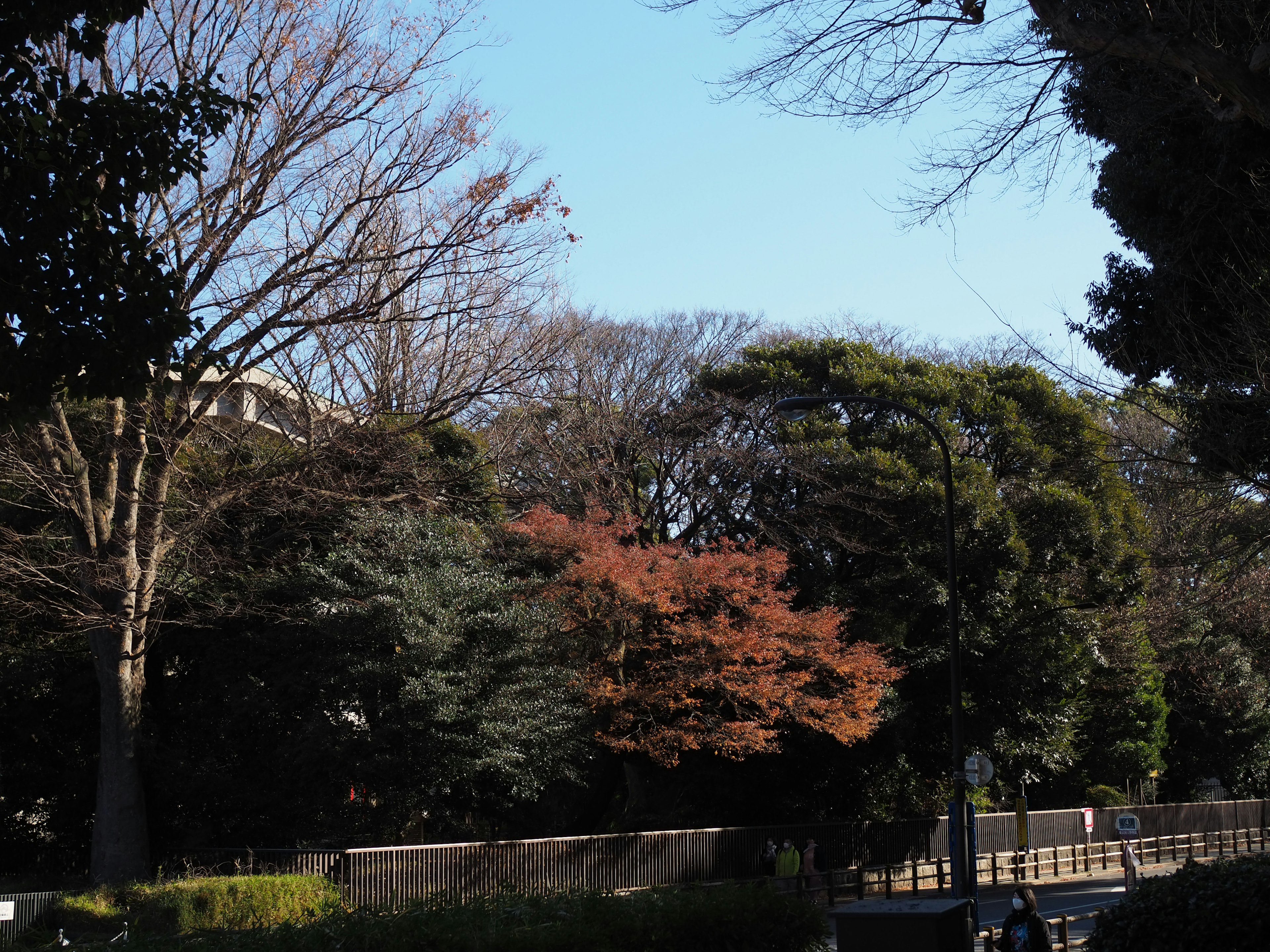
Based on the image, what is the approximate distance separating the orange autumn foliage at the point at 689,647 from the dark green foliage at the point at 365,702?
134cm

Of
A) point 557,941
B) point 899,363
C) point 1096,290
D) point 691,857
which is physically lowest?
point 691,857

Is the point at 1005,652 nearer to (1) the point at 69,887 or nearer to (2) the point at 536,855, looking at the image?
(2) the point at 536,855

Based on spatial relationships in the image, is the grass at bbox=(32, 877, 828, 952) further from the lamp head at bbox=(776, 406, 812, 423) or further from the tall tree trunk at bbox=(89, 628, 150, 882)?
the tall tree trunk at bbox=(89, 628, 150, 882)

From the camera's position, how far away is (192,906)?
52.7ft

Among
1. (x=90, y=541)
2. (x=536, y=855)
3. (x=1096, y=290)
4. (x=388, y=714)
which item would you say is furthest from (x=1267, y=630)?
(x=90, y=541)

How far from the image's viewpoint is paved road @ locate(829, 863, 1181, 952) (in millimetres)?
21797

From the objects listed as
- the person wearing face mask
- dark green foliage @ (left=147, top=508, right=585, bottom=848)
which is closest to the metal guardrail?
dark green foliage @ (left=147, top=508, right=585, bottom=848)

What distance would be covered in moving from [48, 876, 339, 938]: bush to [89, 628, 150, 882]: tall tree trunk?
317cm

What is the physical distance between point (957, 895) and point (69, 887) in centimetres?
1500

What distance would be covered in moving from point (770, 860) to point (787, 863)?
41cm

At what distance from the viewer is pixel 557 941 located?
307 inches

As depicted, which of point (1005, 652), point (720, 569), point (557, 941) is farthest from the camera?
point (1005, 652)

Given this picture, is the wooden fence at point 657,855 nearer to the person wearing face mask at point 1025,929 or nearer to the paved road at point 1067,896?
the paved road at point 1067,896

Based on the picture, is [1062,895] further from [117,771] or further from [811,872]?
[117,771]
